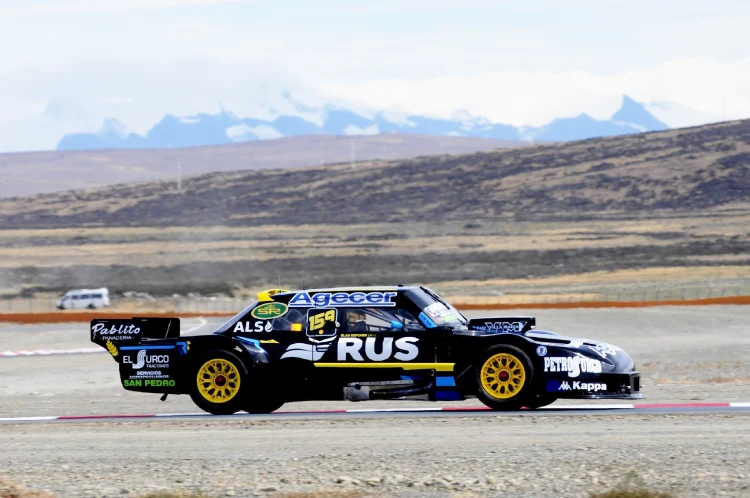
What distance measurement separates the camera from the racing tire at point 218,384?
13703 mm

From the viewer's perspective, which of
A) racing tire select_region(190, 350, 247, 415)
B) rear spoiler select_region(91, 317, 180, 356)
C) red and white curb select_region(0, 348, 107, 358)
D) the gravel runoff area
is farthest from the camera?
red and white curb select_region(0, 348, 107, 358)

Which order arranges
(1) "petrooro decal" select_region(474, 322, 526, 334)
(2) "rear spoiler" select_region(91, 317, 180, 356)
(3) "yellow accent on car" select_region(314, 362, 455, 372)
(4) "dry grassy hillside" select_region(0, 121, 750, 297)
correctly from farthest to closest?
(4) "dry grassy hillside" select_region(0, 121, 750, 297), (2) "rear spoiler" select_region(91, 317, 180, 356), (1) "petrooro decal" select_region(474, 322, 526, 334), (3) "yellow accent on car" select_region(314, 362, 455, 372)

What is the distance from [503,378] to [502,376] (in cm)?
2

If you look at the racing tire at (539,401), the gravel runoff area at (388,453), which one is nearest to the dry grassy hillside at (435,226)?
the racing tire at (539,401)

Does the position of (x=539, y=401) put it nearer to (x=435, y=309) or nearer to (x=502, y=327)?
(x=502, y=327)

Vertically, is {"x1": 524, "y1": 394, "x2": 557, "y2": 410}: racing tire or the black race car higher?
the black race car

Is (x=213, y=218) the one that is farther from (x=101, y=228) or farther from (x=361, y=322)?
(x=361, y=322)

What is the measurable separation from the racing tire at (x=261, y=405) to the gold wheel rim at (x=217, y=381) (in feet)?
0.66

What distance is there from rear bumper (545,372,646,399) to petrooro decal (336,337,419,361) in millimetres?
1572

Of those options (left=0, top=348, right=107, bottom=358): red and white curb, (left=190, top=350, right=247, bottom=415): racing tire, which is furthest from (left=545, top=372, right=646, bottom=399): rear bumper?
(left=0, top=348, right=107, bottom=358): red and white curb

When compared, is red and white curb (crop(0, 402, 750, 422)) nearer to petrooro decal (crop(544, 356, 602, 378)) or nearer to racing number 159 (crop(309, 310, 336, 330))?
petrooro decal (crop(544, 356, 602, 378))

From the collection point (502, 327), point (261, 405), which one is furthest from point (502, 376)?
point (261, 405)

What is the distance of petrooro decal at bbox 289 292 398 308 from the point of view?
13531 mm

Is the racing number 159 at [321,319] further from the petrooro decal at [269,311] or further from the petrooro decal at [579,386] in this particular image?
the petrooro decal at [579,386]
